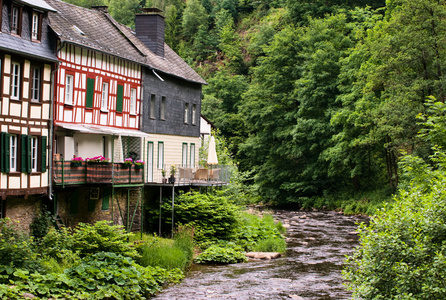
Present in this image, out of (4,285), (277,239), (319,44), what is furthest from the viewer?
(319,44)

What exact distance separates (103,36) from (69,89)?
472 centimetres

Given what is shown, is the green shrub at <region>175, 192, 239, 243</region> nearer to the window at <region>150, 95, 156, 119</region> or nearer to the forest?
the window at <region>150, 95, 156, 119</region>

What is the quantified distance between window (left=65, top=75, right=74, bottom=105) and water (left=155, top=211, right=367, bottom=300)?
845cm

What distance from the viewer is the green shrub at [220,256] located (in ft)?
78.7

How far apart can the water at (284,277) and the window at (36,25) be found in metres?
10.2

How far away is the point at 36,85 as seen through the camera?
2066cm

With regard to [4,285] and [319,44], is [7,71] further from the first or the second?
[319,44]

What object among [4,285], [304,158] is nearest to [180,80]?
[4,285]

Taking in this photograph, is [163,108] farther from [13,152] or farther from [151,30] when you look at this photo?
[13,152]

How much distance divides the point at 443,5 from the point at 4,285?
30876 mm

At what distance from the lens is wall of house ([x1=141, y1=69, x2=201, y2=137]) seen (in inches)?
1164

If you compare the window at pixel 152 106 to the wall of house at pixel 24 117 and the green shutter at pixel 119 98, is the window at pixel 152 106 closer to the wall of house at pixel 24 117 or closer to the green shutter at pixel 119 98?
the green shutter at pixel 119 98

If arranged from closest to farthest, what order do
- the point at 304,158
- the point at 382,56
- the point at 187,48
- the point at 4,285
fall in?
the point at 4,285, the point at 382,56, the point at 304,158, the point at 187,48

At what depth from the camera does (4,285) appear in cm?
1415
